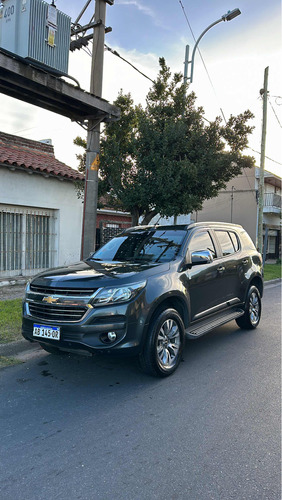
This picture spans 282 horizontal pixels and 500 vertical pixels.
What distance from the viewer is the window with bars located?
972cm

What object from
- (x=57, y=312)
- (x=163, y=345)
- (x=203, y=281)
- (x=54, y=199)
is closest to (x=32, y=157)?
Answer: (x=54, y=199)

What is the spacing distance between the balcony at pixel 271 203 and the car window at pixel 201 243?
949 inches

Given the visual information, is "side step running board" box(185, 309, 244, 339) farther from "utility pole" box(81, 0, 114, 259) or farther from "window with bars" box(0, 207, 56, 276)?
"window with bars" box(0, 207, 56, 276)

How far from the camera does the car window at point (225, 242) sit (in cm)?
591

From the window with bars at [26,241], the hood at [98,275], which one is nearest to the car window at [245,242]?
the hood at [98,275]

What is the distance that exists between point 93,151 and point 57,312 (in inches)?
163

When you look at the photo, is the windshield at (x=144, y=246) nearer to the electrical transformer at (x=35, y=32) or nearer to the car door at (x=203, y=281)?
the car door at (x=203, y=281)

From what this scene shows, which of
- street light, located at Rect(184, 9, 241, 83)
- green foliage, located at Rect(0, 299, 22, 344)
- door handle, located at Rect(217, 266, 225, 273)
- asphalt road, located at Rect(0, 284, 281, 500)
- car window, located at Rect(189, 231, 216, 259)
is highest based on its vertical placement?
street light, located at Rect(184, 9, 241, 83)

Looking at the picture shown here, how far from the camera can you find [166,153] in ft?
28.0

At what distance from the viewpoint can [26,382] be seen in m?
4.12

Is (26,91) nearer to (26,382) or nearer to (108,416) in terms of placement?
(26,382)

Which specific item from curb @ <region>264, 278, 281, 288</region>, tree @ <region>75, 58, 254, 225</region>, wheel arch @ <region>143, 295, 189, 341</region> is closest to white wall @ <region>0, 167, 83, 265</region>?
tree @ <region>75, 58, 254, 225</region>

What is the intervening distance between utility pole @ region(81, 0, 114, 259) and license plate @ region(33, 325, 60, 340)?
11.0 feet

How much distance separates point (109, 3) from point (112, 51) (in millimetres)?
2154
